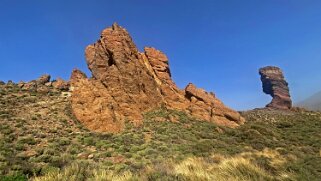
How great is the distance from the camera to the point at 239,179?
8.66 metres

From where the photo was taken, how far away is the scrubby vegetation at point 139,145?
11312 mm

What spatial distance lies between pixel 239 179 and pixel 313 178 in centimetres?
229

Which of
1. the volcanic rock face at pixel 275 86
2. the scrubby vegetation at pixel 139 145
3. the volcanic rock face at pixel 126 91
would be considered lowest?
the scrubby vegetation at pixel 139 145

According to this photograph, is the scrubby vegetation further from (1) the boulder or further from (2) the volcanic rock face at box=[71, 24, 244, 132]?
(1) the boulder

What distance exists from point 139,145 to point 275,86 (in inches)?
4172

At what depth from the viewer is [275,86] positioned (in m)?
125

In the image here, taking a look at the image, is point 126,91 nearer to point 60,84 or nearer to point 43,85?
point 60,84

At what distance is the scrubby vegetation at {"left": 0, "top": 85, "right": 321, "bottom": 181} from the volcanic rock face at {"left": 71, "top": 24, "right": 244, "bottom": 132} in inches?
71.8

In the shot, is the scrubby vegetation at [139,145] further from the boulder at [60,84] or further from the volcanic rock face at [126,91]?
the boulder at [60,84]

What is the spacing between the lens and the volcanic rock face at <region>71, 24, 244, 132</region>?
3619 centimetres

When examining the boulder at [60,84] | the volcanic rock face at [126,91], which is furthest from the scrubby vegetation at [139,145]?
the boulder at [60,84]

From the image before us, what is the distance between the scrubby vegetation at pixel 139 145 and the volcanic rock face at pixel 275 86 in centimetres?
6488

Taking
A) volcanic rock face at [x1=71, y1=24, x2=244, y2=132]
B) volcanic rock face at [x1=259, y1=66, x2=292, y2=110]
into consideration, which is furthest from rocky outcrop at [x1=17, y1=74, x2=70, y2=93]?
volcanic rock face at [x1=259, y1=66, x2=292, y2=110]

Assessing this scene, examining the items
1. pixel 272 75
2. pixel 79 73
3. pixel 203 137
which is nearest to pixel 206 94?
pixel 203 137
